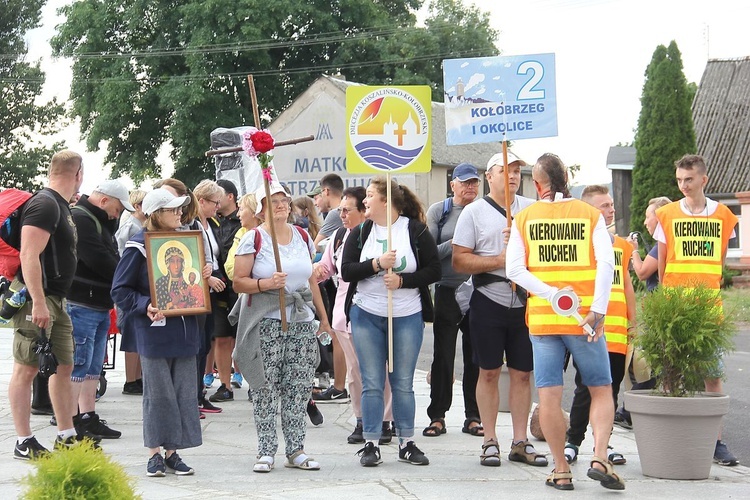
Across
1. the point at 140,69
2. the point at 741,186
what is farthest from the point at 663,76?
the point at 140,69

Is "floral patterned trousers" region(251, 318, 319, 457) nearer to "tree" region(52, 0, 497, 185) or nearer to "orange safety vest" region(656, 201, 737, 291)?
"orange safety vest" region(656, 201, 737, 291)

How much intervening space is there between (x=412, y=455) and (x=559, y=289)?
173cm

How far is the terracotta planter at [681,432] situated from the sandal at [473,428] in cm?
202

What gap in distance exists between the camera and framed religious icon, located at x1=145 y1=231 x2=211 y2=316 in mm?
7535

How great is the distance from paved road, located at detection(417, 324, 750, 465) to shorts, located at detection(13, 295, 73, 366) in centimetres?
482

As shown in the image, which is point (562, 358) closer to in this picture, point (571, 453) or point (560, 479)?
point (560, 479)

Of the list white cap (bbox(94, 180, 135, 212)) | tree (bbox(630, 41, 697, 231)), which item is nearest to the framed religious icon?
white cap (bbox(94, 180, 135, 212))

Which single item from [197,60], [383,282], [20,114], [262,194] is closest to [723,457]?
[383,282]

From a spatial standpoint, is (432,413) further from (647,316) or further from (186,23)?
(186,23)

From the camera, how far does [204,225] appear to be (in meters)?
Answer: 10.1

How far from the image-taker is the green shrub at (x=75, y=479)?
4051mm

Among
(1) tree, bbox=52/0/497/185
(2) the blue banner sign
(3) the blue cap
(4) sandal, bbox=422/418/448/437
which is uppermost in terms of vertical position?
(1) tree, bbox=52/0/497/185

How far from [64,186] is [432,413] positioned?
3414mm

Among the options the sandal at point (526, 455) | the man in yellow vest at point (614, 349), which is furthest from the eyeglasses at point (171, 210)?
the man in yellow vest at point (614, 349)
